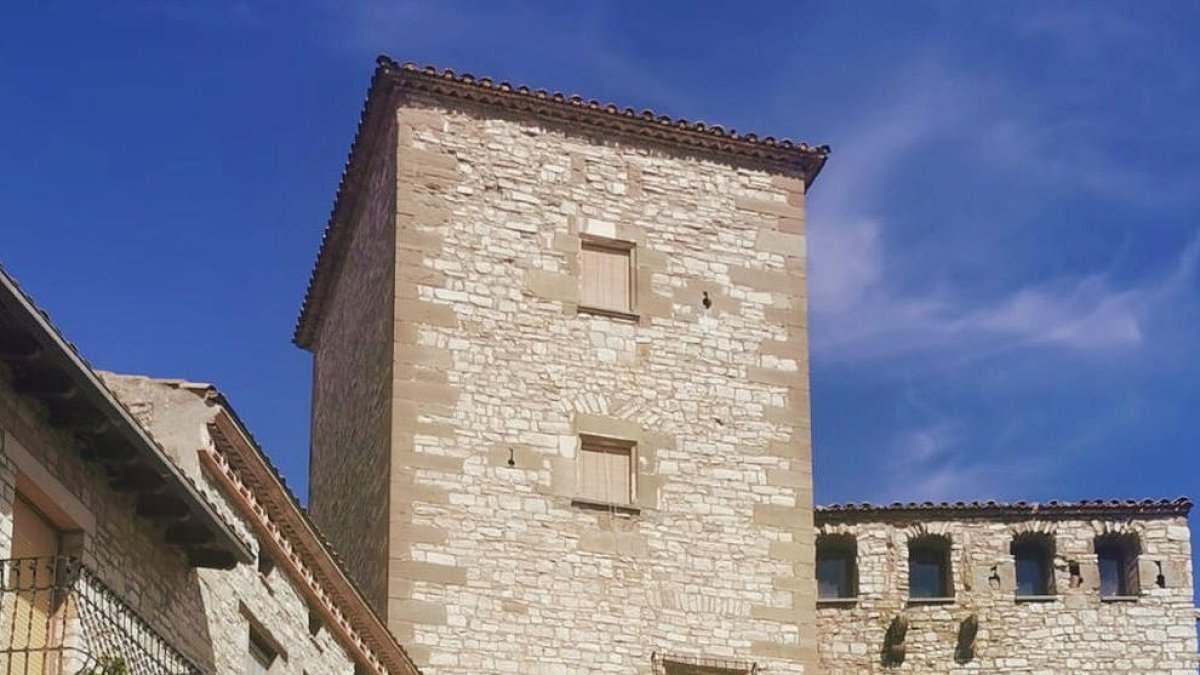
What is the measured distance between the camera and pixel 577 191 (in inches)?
Result: 1123

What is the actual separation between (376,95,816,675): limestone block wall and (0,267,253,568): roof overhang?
815cm

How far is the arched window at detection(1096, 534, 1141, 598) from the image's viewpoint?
30500 millimetres

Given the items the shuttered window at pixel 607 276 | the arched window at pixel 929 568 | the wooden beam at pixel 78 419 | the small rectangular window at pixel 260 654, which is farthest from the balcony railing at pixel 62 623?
the arched window at pixel 929 568

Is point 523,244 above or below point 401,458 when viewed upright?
above

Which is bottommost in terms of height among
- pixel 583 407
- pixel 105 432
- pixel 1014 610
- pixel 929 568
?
→ pixel 105 432

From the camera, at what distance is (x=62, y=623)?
50.6 feet

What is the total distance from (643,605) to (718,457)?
211cm

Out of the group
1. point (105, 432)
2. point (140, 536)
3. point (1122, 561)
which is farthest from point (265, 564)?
point (1122, 561)

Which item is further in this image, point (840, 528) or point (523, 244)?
point (840, 528)

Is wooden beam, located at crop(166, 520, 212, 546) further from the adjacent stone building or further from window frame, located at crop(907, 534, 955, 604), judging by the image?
window frame, located at crop(907, 534, 955, 604)

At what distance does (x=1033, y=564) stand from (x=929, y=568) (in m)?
1.31

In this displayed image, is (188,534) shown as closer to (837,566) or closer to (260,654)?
(260,654)

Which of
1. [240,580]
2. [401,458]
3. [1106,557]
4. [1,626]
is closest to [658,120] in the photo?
[401,458]

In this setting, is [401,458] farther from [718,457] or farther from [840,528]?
[840,528]
